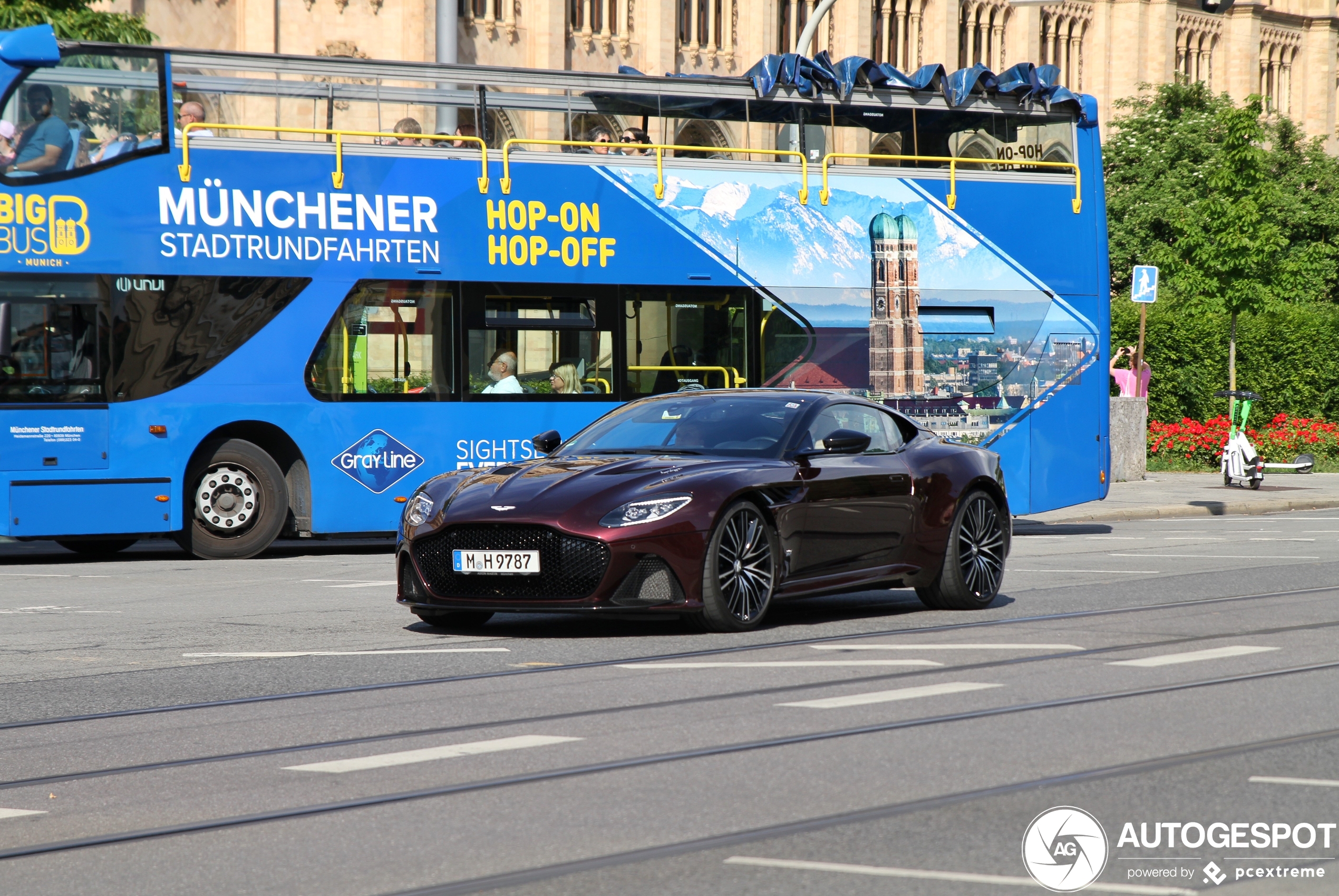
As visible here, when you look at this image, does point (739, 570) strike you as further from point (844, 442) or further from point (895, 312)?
point (895, 312)

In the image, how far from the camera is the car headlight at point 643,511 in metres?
9.69

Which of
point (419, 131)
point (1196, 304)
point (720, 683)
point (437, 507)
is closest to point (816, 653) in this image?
point (720, 683)

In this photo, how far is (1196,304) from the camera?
37812 mm

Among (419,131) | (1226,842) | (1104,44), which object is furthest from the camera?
(1104,44)

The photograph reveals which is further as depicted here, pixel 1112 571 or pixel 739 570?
pixel 1112 571

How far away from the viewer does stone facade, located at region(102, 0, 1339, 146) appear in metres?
44.9

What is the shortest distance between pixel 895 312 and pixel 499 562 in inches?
378

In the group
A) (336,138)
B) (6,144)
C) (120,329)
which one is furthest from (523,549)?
(6,144)

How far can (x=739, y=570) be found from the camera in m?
10.2

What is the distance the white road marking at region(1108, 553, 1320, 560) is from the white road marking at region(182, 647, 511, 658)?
27.2ft

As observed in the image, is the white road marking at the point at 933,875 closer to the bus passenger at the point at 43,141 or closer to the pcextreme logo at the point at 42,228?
the pcextreme logo at the point at 42,228

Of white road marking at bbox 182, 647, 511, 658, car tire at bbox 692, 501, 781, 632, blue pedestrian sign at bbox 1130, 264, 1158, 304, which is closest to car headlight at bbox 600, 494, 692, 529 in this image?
car tire at bbox 692, 501, 781, 632

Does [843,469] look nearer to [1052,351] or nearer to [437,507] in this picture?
[437,507]

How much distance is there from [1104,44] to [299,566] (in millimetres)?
69486
